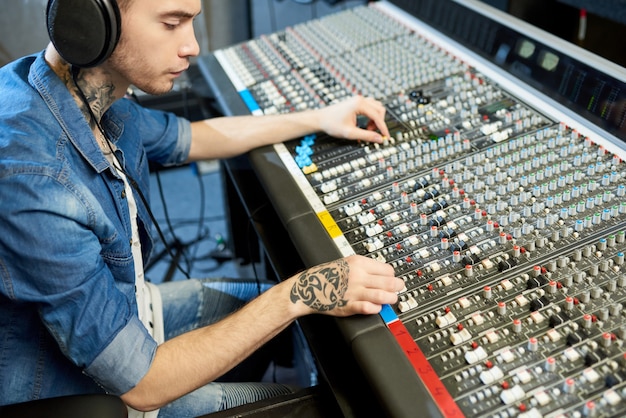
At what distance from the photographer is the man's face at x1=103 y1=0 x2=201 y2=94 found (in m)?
1.03

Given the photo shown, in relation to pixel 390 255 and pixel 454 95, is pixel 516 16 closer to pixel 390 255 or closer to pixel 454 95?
pixel 454 95

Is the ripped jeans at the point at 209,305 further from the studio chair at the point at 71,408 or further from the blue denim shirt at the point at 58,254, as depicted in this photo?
the studio chair at the point at 71,408

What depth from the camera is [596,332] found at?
0.86 metres

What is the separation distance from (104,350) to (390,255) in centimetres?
49

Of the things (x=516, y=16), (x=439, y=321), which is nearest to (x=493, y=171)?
(x=439, y=321)

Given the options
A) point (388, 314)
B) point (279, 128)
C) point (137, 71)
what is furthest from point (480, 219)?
point (137, 71)

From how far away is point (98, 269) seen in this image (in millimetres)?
956

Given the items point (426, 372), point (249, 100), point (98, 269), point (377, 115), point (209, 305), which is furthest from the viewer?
point (249, 100)

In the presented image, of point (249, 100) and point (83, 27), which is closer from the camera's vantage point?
point (83, 27)

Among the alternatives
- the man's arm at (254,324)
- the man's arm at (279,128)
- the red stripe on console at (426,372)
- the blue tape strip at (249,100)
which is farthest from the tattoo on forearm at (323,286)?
the blue tape strip at (249,100)

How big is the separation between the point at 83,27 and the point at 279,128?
57 cm

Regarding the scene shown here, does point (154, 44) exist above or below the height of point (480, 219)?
above

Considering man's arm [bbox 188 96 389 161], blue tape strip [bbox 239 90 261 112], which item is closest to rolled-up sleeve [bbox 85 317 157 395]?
man's arm [bbox 188 96 389 161]

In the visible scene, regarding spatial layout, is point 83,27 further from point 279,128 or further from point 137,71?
point 279,128
